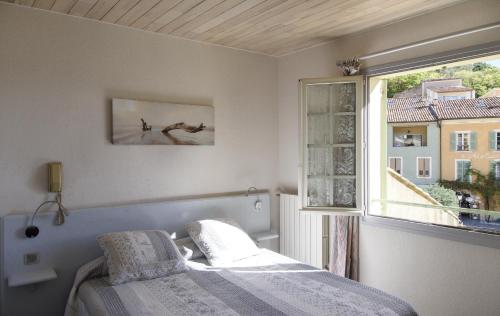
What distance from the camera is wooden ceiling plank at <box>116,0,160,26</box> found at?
8.43 ft

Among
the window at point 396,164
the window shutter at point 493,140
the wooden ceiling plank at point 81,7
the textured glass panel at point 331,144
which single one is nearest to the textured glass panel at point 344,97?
the textured glass panel at point 331,144

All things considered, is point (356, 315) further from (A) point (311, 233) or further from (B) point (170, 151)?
(B) point (170, 151)

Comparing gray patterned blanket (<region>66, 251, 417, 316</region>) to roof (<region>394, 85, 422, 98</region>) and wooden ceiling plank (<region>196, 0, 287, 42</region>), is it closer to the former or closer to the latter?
roof (<region>394, 85, 422, 98</region>)

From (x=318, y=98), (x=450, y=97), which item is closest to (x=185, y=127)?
(x=318, y=98)

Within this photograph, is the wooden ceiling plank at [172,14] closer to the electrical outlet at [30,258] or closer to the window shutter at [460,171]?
the electrical outlet at [30,258]

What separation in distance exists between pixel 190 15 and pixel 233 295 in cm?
198

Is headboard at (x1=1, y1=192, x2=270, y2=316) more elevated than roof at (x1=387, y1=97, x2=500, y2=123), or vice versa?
roof at (x1=387, y1=97, x2=500, y2=123)

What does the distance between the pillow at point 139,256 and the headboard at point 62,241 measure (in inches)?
7.9

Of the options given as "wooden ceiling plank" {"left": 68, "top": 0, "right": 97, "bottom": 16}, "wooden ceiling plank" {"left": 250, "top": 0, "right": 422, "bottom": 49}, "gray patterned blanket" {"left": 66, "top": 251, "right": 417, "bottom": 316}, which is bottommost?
"gray patterned blanket" {"left": 66, "top": 251, "right": 417, "bottom": 316}

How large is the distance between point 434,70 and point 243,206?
2034 millimetres

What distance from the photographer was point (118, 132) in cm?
300

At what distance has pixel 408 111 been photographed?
3.16 metres

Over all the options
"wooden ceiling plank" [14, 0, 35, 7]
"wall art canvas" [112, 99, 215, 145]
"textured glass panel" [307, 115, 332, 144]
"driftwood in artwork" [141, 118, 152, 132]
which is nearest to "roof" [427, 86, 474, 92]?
"textured glass panel" [307, 115, 332, 144]

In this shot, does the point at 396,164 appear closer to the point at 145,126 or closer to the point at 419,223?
the point at 419,223
